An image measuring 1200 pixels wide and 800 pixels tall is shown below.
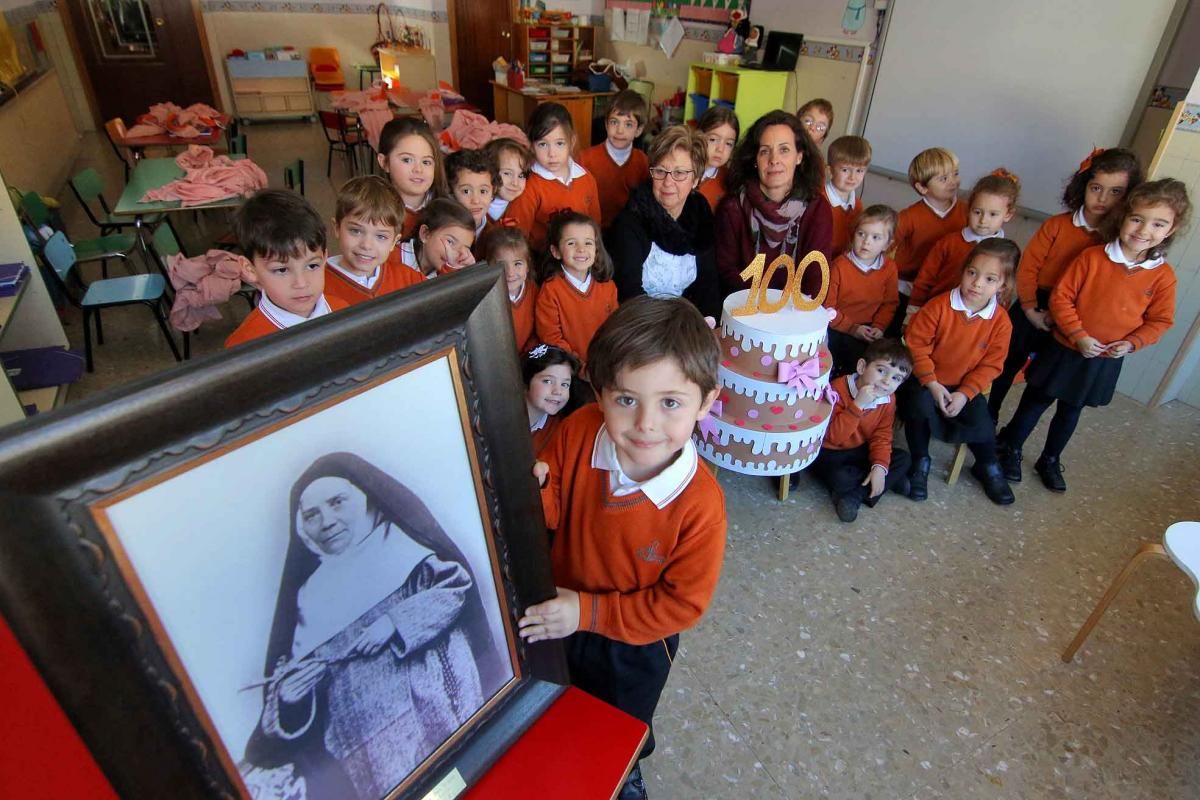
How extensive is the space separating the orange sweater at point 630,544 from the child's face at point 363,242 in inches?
43.9

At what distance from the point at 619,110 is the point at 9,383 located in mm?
2836

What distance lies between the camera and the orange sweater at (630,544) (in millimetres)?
1033

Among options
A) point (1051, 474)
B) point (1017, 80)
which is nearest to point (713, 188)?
point (1051, 474)

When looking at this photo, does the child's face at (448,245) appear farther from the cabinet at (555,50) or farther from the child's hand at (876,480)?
the cabinet at (555,50)

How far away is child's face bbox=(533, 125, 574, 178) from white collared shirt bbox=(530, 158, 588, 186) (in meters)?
0.01

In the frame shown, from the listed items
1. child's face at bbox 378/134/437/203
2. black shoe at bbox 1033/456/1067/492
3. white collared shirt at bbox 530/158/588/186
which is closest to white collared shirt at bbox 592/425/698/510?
child's face at bbox 378/134/437/203

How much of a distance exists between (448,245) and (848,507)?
175 cm

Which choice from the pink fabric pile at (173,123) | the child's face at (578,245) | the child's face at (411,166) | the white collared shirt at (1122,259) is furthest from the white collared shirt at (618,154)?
the pink fabric pile at (173,123)

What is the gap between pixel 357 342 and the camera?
596 millimetres

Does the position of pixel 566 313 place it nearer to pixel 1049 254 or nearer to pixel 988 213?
pixel 988 213

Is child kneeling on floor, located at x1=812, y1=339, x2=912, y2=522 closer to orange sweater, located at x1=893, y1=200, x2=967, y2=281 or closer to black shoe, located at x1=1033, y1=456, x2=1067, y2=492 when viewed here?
black shoe, located at x1=1033, y1=456, x2=1067, y2=492

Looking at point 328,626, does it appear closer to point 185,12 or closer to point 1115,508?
point 1115,508

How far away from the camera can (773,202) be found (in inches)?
107

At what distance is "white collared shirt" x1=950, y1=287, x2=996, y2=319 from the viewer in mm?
2502
